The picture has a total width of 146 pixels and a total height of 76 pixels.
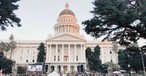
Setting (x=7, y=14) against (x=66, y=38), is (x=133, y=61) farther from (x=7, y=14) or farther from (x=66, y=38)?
(x=7, y=14)

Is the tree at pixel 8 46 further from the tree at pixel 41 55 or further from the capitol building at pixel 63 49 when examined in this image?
the tree at pixel 41 55

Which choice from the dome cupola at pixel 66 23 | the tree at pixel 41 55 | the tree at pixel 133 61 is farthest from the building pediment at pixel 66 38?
the tree at pixel 133 61

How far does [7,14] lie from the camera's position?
16.6m

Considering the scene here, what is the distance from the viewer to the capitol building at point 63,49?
2830 inches

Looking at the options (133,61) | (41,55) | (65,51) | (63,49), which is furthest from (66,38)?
(133,61)

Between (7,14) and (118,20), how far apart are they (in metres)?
9.06

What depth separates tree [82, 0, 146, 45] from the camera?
49.2 ft

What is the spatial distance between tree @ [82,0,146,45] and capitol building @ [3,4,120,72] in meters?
51.3

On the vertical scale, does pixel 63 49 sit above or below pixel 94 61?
above

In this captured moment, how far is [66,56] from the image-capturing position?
74.8 metres

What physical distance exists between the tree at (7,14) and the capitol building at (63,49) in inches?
1998

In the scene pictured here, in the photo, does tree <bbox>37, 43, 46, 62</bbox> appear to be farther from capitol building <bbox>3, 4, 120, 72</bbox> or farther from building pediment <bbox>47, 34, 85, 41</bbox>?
building pediment <bbox>47, 34, 85, 41</bbox>

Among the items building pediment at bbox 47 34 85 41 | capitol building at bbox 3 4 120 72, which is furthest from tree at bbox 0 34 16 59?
building pediment at bbox 47 34 85 41

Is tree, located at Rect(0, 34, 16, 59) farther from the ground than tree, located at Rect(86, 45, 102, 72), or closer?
farther from the ground
